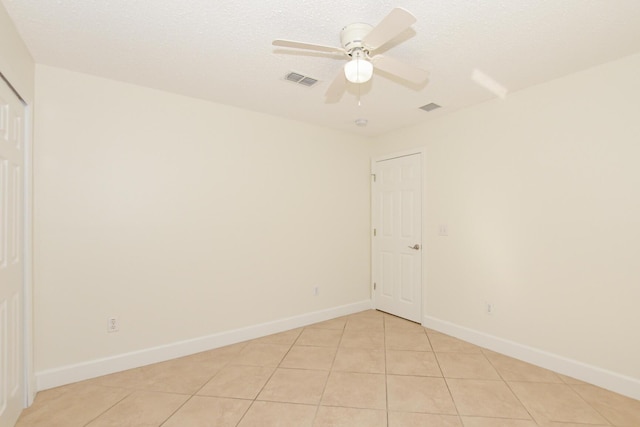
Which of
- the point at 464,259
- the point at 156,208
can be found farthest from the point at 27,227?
the point at 464,259

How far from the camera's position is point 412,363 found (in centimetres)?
277

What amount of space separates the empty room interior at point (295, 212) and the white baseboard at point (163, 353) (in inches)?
0.7

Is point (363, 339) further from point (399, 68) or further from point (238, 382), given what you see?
point (399, 68)

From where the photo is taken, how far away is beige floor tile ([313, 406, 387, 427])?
6.38 feet

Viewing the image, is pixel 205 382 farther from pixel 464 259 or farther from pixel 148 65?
pixel 464 259

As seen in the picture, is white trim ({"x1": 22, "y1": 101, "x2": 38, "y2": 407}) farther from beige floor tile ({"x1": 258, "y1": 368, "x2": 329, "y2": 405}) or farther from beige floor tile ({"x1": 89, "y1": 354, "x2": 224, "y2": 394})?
beige floor tile ({"x1": 258, "y1": 368, "x2": 329, "y2": 405})

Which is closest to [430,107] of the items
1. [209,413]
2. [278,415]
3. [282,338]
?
[282,338]

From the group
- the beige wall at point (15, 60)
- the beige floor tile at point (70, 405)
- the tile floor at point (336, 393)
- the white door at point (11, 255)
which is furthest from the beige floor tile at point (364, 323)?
the beige wall at point (15, 60)

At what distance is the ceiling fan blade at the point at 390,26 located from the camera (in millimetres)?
1383

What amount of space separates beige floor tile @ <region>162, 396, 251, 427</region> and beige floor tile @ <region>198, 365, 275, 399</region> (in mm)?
76

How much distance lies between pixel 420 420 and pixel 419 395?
30 centimetres

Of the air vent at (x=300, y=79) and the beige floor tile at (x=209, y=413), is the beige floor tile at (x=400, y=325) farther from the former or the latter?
the air vent at (x=300, y=79)

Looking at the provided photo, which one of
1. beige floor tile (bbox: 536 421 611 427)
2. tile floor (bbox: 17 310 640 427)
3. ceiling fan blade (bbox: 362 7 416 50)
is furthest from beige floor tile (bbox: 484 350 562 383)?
ceiling fan blade (bbox: 362 7 416 50)

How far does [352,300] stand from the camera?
4.29 m
